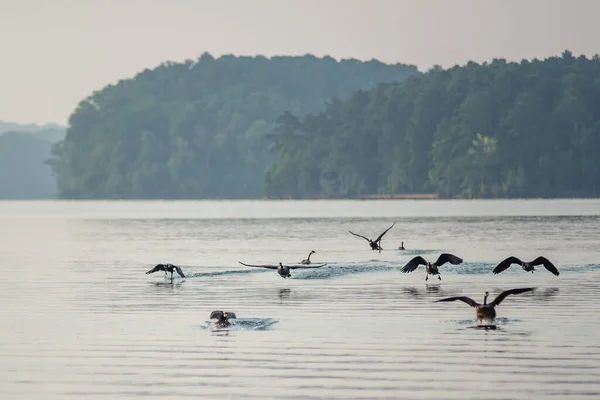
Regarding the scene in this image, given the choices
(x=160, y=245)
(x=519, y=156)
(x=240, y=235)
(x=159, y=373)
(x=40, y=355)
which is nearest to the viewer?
(x=159, y=373)

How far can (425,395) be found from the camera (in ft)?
63.3

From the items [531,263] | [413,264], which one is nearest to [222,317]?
[531,263]

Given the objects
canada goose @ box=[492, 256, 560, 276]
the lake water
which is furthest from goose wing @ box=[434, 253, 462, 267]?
canada goose @ box=[492, 256, 560, 276]

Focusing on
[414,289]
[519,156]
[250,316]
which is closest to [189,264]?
[414,289]

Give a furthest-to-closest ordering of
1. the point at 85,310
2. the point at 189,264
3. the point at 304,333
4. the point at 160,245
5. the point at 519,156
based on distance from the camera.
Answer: the point at 519,156, the point at 160,245, the point at 189,264, the point at 85,310, the point at 304,333

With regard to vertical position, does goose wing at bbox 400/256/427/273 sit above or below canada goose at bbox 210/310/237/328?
→ above

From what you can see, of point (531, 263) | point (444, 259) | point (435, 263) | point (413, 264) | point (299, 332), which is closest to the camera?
point (299, 332)

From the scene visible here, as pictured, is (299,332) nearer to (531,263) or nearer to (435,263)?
(531,263)

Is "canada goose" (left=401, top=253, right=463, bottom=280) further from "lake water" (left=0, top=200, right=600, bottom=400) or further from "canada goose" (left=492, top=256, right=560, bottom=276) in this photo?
"canada goose" (left=492, top=256, right=560, bottom=276)

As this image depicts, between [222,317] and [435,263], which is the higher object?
[435,263]

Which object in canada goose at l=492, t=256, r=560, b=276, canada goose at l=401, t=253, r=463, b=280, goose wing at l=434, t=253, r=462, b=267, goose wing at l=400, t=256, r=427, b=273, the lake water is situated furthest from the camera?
goose wing at l=400, t=256, r=427, b=273

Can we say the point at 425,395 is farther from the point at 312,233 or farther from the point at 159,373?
the point at 312,233

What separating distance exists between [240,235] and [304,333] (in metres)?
51.3

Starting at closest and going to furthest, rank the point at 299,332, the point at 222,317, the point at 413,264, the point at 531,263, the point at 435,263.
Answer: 1. the point at 299,332
2. the point at 222,317
3. the point at 531,263
4. the point at 435,263
5. the point at 413,264
